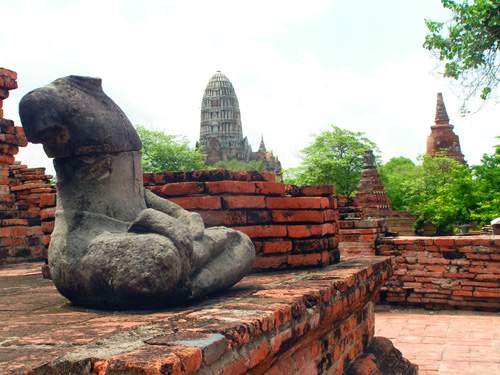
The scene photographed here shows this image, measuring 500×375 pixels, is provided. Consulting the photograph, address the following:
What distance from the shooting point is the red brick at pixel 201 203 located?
9.55 feet

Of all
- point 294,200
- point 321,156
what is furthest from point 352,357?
point 321,156

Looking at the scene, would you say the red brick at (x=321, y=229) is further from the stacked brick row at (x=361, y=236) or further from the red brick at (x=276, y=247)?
the stacked brick row at (x=361, y=236)

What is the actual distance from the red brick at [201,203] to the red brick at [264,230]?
182 mm

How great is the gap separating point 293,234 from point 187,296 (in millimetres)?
1279

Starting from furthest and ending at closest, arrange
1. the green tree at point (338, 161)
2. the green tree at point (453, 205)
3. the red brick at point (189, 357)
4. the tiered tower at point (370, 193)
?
the green tree at point (338, 161) < the green tree at point (453, 205) < the tiered tower at point (370, 193) < the red brick at point (189, 357)

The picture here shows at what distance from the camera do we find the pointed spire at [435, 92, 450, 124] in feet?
98.4

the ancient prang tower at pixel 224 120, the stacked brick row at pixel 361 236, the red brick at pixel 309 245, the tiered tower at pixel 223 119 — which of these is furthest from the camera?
the tiered tower at pixel 223 119

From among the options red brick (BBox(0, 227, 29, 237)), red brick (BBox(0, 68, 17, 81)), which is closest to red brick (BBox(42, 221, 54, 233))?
red brick (BBox(0, 227, 29, 237))

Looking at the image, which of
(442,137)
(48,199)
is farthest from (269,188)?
(442,137)

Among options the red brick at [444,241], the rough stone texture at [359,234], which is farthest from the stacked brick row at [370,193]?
the red brick at [444,241]

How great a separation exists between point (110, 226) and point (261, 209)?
1.17m

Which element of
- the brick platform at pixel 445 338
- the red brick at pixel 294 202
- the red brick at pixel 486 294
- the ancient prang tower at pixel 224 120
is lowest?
the brick platform at pixel 445 338

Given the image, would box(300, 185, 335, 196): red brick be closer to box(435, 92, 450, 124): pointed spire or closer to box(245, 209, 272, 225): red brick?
box(245, 209, 272, 225): red brick

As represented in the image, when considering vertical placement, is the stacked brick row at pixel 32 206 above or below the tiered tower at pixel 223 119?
below
